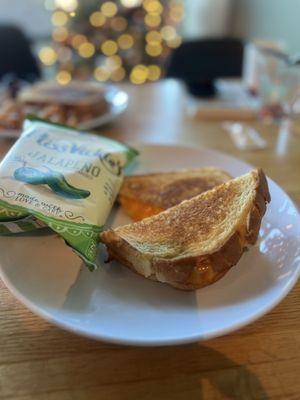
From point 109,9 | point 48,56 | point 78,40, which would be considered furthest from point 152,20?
point 48,56

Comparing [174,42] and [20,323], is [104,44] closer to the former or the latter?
[174,42]

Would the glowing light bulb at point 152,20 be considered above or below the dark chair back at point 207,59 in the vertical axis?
above

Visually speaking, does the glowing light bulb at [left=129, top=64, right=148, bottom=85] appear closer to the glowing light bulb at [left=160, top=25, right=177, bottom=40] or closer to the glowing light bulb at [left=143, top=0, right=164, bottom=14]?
the glowing light bulb at [left=160, top=25, right=177, bottom=40]

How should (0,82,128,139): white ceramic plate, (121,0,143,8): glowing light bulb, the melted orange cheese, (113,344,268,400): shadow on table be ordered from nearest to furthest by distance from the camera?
(113,344,268,400): shadow on table
the melted orange cheese
(0,82,128,139): white ceramic plate
(121,0,143,8): glowing light bulb

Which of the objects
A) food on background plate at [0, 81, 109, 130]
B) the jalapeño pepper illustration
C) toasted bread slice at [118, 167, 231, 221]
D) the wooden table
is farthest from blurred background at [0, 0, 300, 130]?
the wooden table

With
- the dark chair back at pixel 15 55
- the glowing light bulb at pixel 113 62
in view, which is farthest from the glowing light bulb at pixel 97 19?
the dark chair back at pixel 15 55

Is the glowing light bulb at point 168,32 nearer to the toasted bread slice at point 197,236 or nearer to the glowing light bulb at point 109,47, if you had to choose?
the glowing light bulb at point 109,47
